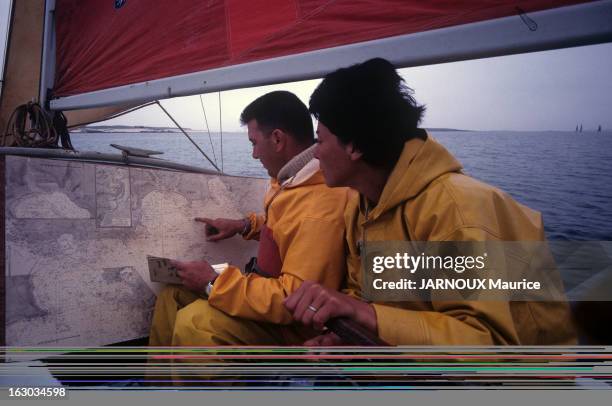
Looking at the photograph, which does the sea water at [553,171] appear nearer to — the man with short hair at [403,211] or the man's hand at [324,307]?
the man with short hair at [403,211]

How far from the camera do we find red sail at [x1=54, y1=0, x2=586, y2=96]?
3.21 feet

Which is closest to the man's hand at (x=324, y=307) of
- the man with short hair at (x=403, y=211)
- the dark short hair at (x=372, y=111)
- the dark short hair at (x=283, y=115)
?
the man with short hair at (x=403, y=211)

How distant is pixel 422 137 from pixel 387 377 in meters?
0.52

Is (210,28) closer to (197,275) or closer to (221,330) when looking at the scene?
(197,275)

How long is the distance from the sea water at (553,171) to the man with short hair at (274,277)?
39 cm

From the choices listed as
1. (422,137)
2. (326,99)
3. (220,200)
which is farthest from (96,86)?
(422,137)

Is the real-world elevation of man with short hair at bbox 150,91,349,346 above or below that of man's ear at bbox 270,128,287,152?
below

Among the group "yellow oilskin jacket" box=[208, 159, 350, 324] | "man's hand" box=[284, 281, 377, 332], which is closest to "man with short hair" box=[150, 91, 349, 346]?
"yellow oilskin jacket" box=[208, 159, 350, 324]

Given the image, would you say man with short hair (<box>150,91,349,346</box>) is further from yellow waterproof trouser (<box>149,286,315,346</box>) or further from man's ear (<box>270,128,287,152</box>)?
man's ear (<box>270,128,287,152</box>)

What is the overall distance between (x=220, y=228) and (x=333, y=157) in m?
0.81

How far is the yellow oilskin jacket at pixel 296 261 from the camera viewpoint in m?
1.02

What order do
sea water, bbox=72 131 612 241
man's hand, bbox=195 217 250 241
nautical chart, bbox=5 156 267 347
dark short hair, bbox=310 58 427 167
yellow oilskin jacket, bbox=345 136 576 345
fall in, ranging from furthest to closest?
man's hand, bbox=195 217 250 241, nautical chart, bbox=5 156 267 347, dark short hair, bbox=310 58 427 167, sea water, bbox=72 131 612 241, yellow oilskin jacket, bbox=345 136 576 345

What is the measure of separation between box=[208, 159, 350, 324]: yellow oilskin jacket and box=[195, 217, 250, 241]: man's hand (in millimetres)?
501

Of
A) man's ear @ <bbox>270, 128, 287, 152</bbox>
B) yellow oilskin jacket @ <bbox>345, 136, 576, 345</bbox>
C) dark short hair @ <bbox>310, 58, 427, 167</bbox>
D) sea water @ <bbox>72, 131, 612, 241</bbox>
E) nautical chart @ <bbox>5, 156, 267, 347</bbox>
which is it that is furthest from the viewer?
man's ear @ <bbox>270, 128, 287, 152</bbox>
